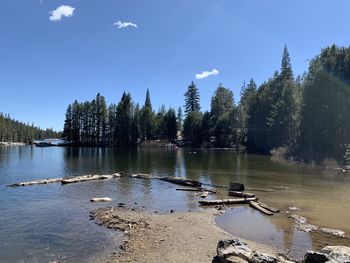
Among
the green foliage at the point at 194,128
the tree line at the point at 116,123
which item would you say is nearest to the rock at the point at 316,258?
the green foliage at the point at 194,128

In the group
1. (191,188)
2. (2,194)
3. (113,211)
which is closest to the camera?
(113,211)

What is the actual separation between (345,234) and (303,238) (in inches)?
114

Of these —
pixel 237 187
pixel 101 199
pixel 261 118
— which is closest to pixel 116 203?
pixel 101 199

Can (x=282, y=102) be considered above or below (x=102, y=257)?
above

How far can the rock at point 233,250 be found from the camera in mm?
14037

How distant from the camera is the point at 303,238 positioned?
21.1 metres

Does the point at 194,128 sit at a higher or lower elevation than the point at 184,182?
higher

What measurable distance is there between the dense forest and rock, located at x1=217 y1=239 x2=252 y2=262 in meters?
27.8

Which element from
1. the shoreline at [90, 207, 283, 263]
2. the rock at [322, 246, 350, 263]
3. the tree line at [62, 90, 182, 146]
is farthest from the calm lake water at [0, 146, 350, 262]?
the tree line at [62, 90, 182, 146]

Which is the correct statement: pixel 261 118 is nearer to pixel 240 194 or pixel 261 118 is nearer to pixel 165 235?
pixel 240 194

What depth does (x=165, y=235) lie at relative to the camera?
21156 mm

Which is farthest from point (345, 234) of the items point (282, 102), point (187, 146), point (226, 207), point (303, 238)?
point (187, 146)

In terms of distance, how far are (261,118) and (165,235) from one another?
103 meters

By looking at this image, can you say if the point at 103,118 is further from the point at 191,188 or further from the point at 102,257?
the point at 102,257
